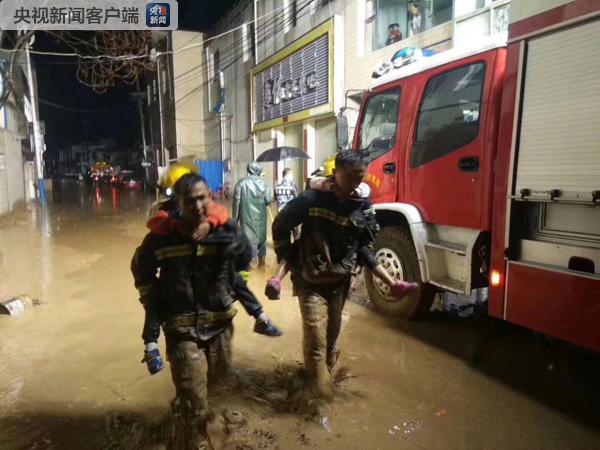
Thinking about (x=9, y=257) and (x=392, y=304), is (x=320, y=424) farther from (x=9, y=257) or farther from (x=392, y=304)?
(x=9, y=257)

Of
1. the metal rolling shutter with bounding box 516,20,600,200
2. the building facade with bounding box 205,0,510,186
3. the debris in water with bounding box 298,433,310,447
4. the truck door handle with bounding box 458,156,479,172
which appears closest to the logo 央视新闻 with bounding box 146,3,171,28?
the building facade with bounding box 205,0,510,186

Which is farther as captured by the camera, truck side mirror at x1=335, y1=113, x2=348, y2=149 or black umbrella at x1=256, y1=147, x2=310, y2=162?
black umbrella at x1=256, y1=147, x2=310, y2=162

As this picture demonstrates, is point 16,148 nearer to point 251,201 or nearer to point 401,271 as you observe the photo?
point 251,201

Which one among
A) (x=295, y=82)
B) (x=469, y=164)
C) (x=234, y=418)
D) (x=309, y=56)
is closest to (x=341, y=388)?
(x=234, y=418)

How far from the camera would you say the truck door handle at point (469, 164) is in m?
4.11

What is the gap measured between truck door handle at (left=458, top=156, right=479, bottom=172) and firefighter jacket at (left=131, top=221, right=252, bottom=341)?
2430 millimetres

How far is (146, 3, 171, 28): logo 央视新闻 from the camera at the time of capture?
1252 centimetres

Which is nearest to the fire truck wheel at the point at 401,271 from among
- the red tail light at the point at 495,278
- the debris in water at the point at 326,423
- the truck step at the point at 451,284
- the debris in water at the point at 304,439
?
the truck step at the point at 451,284

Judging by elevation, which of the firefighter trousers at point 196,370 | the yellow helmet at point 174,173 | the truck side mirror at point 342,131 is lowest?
the firefighter trousers at point 196,370

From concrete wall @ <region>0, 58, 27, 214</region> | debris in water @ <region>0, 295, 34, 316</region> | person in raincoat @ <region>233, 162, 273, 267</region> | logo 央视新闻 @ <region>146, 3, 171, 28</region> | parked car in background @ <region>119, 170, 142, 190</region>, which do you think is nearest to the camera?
debris in water @ <region>0, 295, 34, 316</region>

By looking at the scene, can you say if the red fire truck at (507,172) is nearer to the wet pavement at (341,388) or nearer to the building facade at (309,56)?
the wet pavement at (341,388)

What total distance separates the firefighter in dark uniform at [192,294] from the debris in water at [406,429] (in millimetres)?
1270

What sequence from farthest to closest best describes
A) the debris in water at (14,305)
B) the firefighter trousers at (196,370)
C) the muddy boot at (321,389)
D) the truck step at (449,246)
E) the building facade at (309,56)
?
the building facade at (309,56) < the debris in water at (14,305) < the truck step at (449,246) < the muddy boot at (321,389) < the firefighter trousers at (196,370)

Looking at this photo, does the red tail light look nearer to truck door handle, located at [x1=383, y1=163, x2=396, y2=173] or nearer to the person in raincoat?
truck door handle, located at [x1=383, y1=163, x2=396, y2=173]
